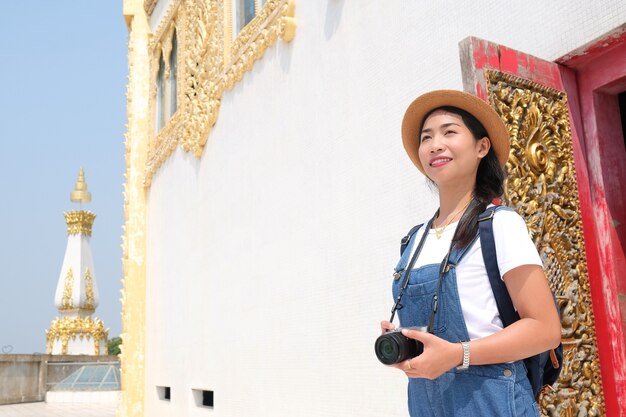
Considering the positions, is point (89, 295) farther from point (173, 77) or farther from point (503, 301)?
point (503, 301)

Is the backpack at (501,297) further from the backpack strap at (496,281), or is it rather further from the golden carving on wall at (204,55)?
the golden carving on wall at (204,55)

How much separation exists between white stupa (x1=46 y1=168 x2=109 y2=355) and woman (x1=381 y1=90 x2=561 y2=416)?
21067 millimetres

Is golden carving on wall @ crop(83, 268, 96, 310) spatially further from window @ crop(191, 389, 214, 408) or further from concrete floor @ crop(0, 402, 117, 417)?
window @ crop(191, 389, 214, 408)

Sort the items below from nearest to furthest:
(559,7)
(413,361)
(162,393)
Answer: (413,361) → (559,7) → (162,393)

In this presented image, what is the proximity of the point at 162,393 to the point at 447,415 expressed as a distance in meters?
5.88

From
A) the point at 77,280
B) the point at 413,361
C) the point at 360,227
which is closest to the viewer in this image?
the point at 413,361

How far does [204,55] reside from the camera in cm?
570

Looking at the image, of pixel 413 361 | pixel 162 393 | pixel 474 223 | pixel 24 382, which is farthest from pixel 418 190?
pixel 24 382

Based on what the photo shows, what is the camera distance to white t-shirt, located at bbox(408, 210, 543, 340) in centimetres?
115

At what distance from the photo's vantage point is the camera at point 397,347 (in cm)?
108

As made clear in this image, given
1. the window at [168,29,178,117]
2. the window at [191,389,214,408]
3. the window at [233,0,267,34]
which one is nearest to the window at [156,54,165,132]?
the window at [168,29,178,117]

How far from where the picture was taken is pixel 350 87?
10.8 ft

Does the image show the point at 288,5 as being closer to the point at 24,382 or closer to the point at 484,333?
the point at 484,333

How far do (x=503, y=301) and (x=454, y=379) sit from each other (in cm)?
17
